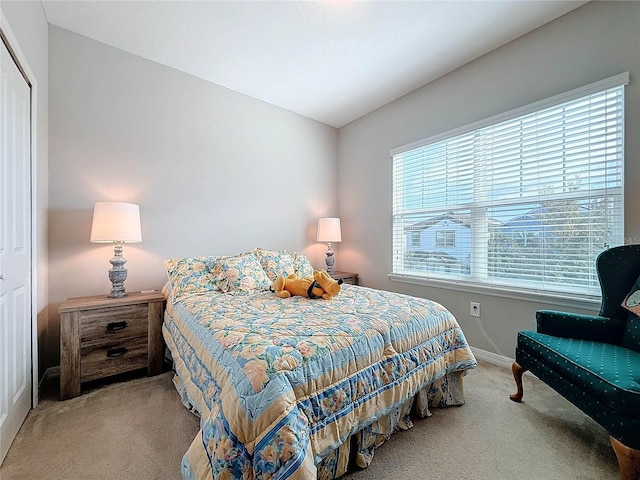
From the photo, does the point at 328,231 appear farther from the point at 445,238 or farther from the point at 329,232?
the point at 445,238

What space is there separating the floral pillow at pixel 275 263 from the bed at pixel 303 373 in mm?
425

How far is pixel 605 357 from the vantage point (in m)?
1.50

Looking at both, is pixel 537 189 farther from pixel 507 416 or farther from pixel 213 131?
pixel 213 131

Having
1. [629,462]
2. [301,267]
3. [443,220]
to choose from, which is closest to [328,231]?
[301,267]

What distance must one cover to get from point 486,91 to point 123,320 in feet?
11.9

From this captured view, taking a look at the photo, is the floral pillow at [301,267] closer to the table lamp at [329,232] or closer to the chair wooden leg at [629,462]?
the table lamp at [329,232]

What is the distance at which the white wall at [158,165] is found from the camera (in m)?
2.30

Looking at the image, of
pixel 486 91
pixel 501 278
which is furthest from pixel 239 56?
pixel 501 278

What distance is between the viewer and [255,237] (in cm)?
334

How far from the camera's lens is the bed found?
0.98 m

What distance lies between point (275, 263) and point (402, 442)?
174 centimetres

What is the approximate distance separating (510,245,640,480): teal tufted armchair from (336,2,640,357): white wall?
0.36 metres

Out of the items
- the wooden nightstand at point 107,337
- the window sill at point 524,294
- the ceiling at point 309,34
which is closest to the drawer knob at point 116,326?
the wooden nightstand at point 107,337

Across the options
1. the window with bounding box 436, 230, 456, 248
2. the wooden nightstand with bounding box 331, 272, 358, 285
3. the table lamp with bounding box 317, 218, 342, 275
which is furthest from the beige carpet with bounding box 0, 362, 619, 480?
the table lamp with bounding box 317, 218, 342, 275
